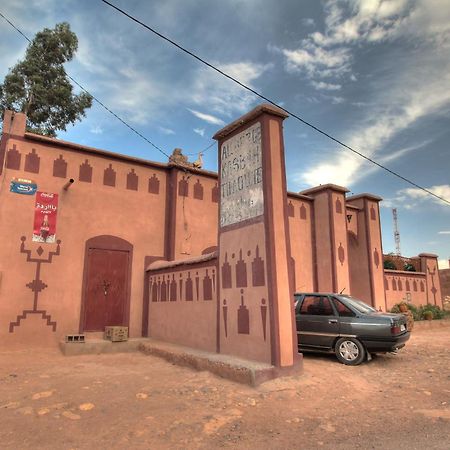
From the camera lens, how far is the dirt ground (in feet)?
14.2

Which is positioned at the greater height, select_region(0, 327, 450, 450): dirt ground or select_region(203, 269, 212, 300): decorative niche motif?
Answer: select_region(203, 269, 212, 300): decorative niche motif

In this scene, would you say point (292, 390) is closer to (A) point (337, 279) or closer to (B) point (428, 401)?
(B) point (428, 401)

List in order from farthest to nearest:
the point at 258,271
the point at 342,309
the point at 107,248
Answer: the point at 107,248
the point at 342,309
the point at 258,271

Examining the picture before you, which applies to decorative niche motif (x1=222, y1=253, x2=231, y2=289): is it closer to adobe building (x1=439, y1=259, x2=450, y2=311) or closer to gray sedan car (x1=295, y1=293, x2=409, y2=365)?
gray sedan car (x1=295, y1=293, x2=409, y2=365)

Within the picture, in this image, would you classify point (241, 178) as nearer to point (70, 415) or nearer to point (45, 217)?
point (70, 415)

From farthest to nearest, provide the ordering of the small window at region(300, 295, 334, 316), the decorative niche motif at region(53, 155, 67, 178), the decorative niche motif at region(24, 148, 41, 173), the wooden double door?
the decorative niche motif at region(53, 155, 67, 178), the wooden double door, the decorative niche motif at region(24, 148, 41, 173), the small window at region(300, 295, 334, 316)

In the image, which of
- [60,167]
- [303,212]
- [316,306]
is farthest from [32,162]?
[303,212]

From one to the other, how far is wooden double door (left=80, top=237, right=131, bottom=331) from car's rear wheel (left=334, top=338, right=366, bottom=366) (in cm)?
658

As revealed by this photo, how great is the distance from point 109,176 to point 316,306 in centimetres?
766

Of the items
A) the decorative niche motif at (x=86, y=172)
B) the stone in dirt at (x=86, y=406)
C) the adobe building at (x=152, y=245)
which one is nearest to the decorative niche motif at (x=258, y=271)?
the adobe building at (x=152, y=245)

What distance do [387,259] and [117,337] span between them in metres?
20.9

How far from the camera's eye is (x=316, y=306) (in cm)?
916

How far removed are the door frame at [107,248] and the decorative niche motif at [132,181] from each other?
1785mm

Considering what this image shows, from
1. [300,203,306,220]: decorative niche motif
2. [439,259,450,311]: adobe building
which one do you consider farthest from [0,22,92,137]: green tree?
[439,259,450,311]: adobe building
